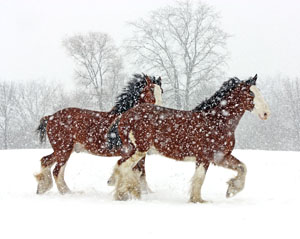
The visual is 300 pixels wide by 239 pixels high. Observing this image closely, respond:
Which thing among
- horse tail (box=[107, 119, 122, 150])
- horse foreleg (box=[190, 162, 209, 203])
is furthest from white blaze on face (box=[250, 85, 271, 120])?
horse tail (box=[107, 119, 122, 150])

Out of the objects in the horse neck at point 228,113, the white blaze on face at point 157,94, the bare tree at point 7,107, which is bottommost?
the bare tree at point 7,107

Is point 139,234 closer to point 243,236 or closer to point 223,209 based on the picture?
point 243,236

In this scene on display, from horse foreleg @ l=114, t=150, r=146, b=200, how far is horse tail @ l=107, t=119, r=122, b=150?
49cm

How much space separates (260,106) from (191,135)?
1.24 m

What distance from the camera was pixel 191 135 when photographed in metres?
5.58

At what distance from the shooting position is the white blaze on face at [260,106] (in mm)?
5586

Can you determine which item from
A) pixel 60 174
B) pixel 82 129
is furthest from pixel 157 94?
pixel 60 174

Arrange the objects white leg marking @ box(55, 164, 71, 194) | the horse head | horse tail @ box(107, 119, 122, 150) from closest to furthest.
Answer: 1. horse tail @ box(107, 119, 122, 150)
2. white leg marking @ box(55, 164, 71, 194)
3. the horse head

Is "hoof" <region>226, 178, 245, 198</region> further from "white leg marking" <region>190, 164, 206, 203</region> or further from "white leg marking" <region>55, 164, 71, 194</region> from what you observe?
"white leg marking" <region>55, 164, 71, 194</region>

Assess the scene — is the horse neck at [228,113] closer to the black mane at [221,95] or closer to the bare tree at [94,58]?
the black mane at [221,95]

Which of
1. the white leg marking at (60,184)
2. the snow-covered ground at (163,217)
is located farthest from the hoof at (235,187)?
the white leg marking at (60,184)

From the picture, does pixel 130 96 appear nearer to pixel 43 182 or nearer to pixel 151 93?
pixel 151 93

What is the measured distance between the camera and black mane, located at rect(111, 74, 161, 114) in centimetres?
676

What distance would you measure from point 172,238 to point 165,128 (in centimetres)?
256
